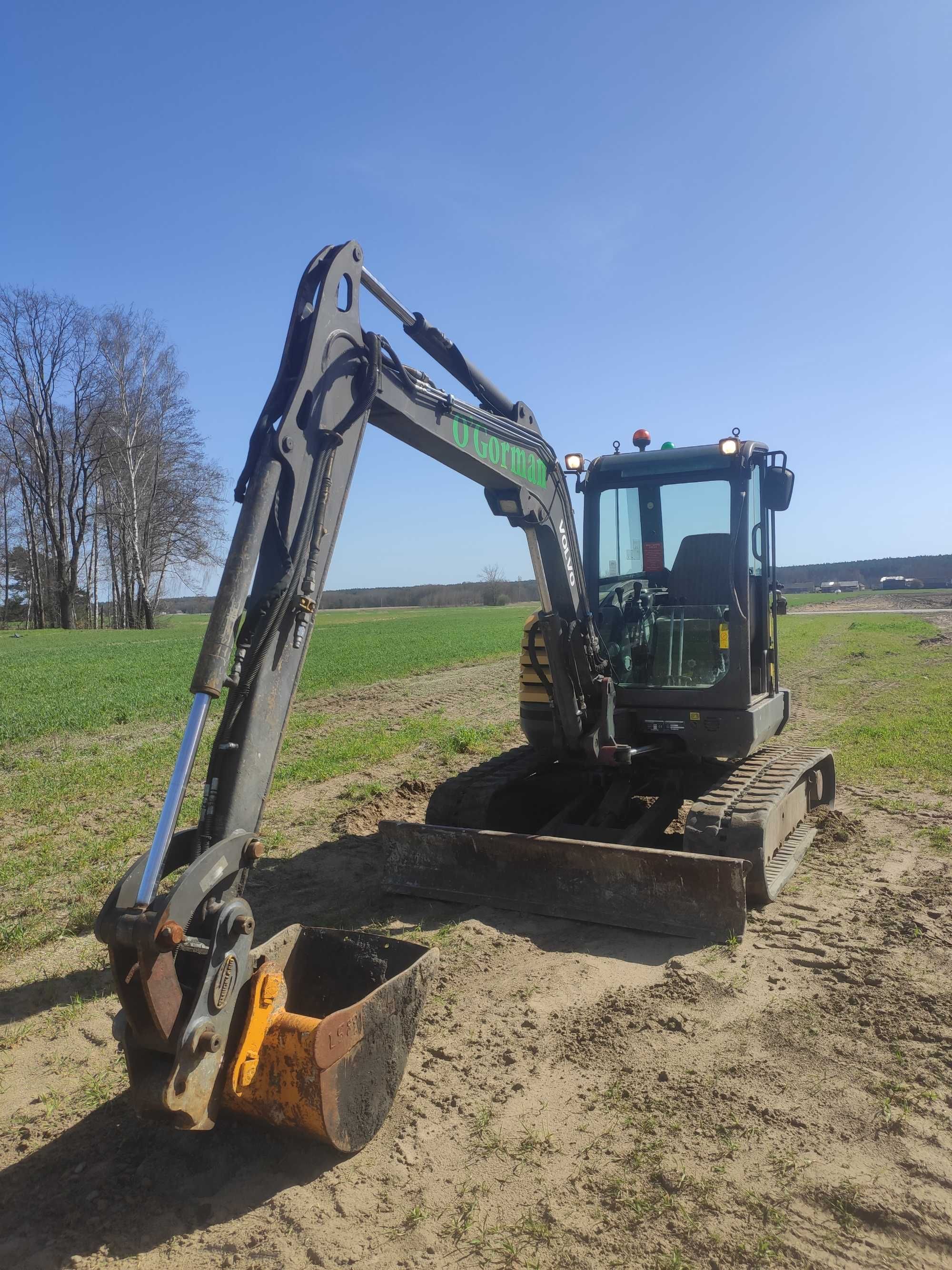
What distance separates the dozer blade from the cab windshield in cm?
162

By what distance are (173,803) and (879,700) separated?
15.1 metres

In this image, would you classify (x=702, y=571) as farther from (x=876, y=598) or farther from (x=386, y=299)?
(x=876, y=598)

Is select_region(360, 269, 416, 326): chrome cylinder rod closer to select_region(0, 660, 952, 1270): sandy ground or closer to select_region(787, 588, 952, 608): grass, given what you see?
select_region(0, 660, 952, 1270): sandy ground

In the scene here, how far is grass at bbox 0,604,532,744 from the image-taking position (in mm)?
13992

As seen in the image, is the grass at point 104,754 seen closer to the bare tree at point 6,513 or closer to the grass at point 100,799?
the grass at point 100,799

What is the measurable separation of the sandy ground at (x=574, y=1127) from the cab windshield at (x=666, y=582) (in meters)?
2.01

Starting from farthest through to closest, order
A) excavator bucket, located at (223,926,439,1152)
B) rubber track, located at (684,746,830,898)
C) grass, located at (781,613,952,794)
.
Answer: grass, located at (781,613,952,794) < rubber track, located at (684,746,830,898) < excavator bucket, located at (223,926,439,1152)

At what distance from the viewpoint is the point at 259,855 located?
3.44 m

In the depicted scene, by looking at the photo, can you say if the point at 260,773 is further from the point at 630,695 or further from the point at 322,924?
the point at 630,695

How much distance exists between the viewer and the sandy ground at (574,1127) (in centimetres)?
292

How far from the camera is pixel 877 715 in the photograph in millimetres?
14000

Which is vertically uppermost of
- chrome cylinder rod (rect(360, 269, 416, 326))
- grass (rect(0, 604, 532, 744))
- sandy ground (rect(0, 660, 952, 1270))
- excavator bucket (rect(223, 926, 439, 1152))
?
chrome cylinder rod (rect(360, 269, 416, 326))

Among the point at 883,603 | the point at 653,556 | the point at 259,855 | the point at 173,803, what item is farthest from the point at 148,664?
the point at 883,603

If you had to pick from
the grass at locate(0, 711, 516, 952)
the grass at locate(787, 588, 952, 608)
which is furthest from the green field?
the grass at locate(787, 588, 952, 608)
